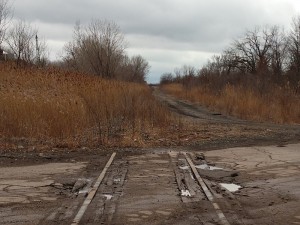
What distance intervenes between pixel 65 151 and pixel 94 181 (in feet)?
13.6

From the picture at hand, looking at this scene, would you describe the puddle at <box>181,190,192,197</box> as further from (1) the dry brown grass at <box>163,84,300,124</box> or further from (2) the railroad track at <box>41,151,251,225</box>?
(1) the dry brown grass at <box>163,84,300,124</box>

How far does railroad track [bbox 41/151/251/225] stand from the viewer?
5723 millimetres

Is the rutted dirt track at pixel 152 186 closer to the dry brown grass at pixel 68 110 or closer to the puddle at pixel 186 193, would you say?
the puddle at pixel 186 193

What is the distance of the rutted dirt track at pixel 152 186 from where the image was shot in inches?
233

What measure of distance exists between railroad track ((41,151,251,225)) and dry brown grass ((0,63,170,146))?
4360 mm

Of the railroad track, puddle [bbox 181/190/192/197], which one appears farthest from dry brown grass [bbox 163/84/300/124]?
puddle [bbox 181/190/192/197]

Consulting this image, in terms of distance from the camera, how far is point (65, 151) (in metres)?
12.0

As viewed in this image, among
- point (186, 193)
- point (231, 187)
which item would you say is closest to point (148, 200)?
point (186, 193)

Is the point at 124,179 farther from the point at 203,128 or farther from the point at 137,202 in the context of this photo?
the point at 203,128

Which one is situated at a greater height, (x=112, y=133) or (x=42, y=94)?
(x=42, y=94)

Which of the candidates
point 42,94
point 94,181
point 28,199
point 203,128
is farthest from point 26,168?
point 203,128

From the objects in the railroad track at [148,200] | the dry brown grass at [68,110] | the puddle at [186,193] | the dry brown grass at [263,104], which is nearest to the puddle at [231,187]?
the railroad track at [148,200]

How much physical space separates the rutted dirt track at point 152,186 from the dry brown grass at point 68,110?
1.71 m

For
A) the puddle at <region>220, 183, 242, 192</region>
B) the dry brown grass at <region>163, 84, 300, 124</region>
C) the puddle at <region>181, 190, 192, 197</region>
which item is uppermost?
the dry brown grass at <region>163, 84, 300, 124</region>
